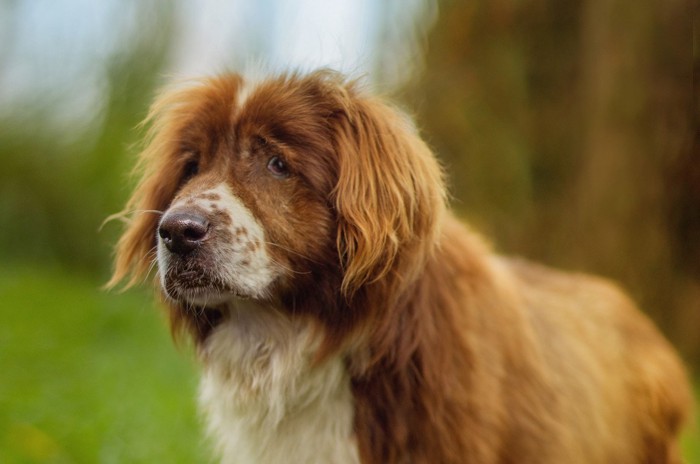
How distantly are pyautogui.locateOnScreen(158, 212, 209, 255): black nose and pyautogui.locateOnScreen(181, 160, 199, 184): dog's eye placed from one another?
0.54 m

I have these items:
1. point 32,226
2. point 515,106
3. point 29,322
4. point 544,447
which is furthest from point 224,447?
point 32,226

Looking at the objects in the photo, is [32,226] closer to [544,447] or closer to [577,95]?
[577,95]

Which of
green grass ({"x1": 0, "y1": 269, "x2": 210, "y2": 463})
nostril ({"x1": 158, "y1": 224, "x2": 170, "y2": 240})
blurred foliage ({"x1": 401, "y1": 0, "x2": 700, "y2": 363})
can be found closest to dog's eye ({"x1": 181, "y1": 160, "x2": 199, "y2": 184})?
nostril ({"x1": 158, "y1": 224, "x2": 170, "y2": 240})

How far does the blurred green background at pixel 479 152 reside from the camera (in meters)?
5.95

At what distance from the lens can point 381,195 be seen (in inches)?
128

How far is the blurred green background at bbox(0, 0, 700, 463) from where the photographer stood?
5953 millimetres

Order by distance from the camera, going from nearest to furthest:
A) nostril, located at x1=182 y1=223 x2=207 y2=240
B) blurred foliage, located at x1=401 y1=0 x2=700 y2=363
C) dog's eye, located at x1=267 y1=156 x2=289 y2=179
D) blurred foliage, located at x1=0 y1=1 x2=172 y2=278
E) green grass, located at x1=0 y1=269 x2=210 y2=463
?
nostril, located at x1=182 y1=223 x2=207 y2=240, dog's eye, located at x1=267 y1=156 x2=289 y2=179, green grass, located at x1=0 y1=269 x2=210 y2=463, blurred foliage, located at x1=401 y1=0 x2=700 y2=363, blurred foliage, located at x1=0 y1=1 x2=172 y2=278

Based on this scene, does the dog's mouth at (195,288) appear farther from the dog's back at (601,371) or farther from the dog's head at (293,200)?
the dog's back at (601,371)

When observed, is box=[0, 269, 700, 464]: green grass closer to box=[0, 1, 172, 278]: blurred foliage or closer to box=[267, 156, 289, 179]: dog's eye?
box=[267, 156, 289, 179]: dog's eye

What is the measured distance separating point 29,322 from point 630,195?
623 cm

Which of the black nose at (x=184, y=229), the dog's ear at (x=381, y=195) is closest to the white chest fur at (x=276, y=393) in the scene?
the dog's ear at (x=381, y=195)

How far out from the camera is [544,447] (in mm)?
3336

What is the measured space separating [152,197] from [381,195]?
1074 mm

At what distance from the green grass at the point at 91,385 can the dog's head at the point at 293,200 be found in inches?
31.6
